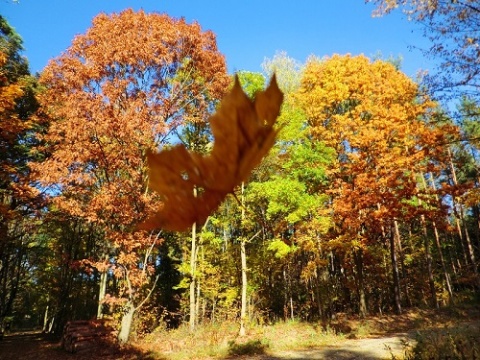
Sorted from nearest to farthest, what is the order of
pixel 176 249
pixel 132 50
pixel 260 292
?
1. pixel 132 50
2. pixel 260 292
3. pixel 176 249

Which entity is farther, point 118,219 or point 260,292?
point 260,292

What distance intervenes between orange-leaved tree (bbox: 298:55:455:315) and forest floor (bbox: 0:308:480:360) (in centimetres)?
231

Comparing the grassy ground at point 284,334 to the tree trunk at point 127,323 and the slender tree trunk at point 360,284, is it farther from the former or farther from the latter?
the slender tree trunk at point 360,284

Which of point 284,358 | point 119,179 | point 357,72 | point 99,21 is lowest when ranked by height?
point 284,358

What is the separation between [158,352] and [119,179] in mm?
5973

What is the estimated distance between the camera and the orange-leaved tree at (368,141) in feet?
48.0

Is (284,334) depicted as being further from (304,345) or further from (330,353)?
(330,353)

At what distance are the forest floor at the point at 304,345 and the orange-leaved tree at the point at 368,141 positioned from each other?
2.31 m

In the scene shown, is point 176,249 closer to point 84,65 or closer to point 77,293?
point 77,293

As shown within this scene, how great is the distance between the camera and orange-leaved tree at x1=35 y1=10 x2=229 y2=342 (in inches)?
433

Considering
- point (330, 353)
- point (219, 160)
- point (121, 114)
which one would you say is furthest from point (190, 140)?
point (219, 160)

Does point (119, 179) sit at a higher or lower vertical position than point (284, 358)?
higher

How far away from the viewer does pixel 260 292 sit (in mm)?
24562

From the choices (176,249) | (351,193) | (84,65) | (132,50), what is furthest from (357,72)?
(176,249)
